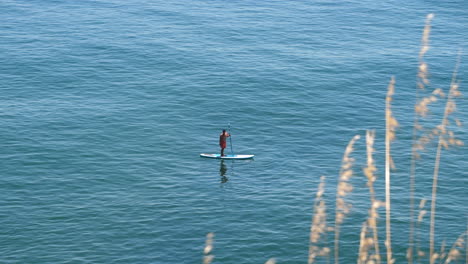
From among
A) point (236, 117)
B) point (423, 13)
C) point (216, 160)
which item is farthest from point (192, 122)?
point (423, 13)

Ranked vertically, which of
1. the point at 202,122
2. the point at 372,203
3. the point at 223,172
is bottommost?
the point at 223,172

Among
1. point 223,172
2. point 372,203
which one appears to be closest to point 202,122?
point 223,172

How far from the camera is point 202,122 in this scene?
53438 millimetres

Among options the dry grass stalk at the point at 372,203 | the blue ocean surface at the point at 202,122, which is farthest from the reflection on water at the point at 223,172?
the dry grass stalk at the point at 372,203

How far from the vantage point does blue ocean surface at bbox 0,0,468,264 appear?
1364 inches

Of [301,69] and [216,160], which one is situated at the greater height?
[301,69]

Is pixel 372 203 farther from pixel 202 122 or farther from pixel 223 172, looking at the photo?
pixel 202 122

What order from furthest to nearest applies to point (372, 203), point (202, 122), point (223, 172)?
1. point (202, 122)
2. point (223, 172)
3. point (372, 203)

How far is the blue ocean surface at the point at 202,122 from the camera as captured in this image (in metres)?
34.7

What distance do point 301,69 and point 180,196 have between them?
104 feet

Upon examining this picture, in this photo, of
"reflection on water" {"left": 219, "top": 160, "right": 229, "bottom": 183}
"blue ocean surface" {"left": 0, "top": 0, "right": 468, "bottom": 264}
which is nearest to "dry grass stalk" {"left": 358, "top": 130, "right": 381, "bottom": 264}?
"blue ocean surface" {"left": 0, "top": 0, "right": 468, "bottom": 264}

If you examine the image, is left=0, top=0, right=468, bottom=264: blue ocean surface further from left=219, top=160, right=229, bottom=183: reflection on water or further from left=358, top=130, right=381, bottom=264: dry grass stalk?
left=358, top=130, right=381, bottom=264: dry grass stalk

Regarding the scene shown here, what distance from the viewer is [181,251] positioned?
107 ft

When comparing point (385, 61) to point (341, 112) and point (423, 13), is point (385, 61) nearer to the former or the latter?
point (341, 112)
